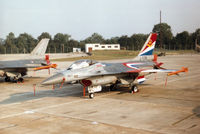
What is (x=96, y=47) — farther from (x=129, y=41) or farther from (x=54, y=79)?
(x=54, y=79)

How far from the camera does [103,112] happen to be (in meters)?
12.6

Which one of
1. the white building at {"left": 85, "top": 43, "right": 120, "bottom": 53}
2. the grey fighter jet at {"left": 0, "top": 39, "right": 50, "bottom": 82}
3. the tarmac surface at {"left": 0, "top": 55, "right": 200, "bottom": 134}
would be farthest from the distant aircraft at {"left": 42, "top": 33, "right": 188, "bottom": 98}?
the white building at {"left": 85, "top": 43, "right": 120, "bottom": 53}

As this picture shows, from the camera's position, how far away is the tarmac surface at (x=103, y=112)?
32.7ft

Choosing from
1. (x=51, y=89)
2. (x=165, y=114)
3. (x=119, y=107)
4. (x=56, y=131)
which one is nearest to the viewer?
(x=56, y=131)

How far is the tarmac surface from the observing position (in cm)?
996

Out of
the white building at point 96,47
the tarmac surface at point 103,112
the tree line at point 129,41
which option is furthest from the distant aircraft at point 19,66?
the tree line at point 129,41

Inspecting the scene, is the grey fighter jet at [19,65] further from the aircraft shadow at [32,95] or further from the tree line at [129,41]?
the tree line at [129,41]

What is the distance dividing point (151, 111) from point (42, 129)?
573 centimetres

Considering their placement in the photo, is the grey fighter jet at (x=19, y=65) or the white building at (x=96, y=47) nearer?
the grey fighter jet at (x=19, y=65)

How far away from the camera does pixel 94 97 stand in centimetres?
1673

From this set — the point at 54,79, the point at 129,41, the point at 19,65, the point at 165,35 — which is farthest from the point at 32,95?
the point at 165,35

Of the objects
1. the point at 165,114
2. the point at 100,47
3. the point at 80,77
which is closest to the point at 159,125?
the point at 165,114

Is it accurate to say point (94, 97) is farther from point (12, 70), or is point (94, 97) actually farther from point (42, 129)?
point (12, 70)

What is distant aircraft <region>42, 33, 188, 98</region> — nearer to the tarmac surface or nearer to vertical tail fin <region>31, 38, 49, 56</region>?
the tarmac surface
